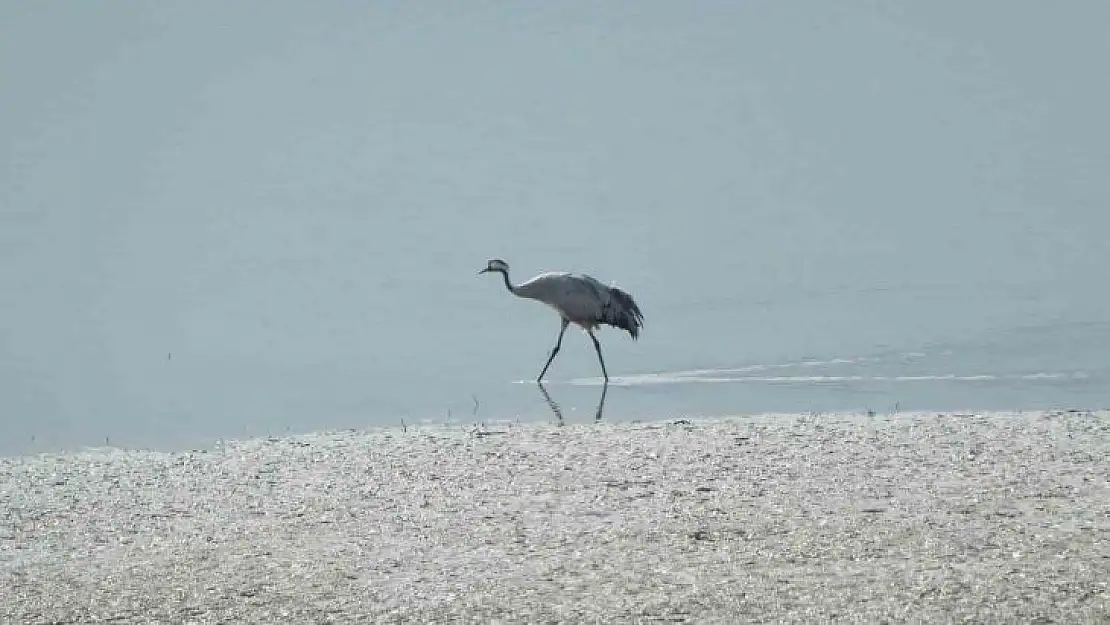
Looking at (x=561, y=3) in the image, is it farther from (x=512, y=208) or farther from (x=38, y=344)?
(x=38, y=344)

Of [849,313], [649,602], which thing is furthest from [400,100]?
[649,602]

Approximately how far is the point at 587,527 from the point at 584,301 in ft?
22.0

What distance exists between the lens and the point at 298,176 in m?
32.6

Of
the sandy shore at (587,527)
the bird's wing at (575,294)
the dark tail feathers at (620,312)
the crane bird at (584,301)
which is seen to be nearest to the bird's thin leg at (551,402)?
the crane bird at (584,301)

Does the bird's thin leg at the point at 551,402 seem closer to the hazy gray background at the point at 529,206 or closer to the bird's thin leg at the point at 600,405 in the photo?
the hazy gray background at the point at 529,206

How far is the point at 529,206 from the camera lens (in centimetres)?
2900

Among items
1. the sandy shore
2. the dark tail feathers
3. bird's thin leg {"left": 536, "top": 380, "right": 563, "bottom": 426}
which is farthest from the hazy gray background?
the sandy shore

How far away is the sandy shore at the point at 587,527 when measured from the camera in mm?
6723

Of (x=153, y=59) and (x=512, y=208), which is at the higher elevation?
(x=153, y=59)

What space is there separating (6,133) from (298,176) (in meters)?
6.22

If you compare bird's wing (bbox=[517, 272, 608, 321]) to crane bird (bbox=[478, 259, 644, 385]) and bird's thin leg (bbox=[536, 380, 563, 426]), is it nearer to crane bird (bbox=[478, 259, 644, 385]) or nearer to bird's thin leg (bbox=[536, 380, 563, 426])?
crane bird (bbox=[478, 259, 644, 385])

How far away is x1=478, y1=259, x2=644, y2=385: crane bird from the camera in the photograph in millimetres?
14555

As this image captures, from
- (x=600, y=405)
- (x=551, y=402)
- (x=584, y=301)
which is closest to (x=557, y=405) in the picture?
(x=551, y=402)

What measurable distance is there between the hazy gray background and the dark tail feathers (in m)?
0.38
